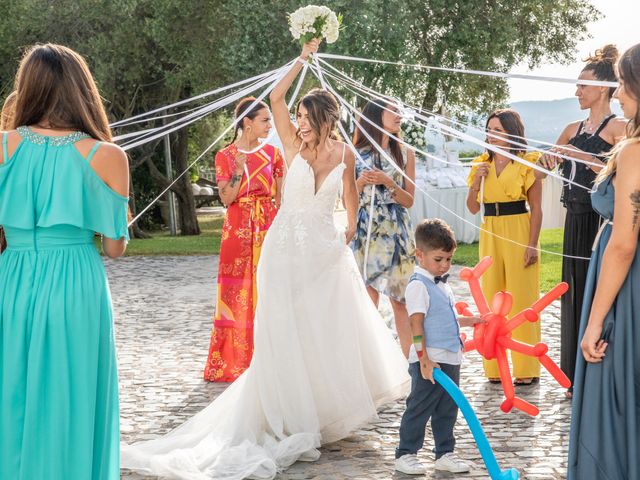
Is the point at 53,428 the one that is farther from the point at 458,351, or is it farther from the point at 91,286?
the point at 458,351

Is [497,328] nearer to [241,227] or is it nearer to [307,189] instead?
[307,189]

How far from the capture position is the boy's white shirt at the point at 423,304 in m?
4.65

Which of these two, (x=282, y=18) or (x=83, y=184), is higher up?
(x=282, y=18)

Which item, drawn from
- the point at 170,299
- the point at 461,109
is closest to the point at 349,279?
the point at 170,299

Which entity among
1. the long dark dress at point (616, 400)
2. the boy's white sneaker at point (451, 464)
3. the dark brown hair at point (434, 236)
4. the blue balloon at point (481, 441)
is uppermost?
the dark brown hair at point (434, 236)

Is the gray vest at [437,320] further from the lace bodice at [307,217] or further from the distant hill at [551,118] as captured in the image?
the distant hill at [551,118]

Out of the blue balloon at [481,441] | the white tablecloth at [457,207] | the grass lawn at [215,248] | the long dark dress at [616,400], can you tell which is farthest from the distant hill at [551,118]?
the white tablecloth at [457,207]

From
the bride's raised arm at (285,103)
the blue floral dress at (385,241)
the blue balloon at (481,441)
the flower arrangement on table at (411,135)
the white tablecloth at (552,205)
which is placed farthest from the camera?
the white tablecloth at (552,205)

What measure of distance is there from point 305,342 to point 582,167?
2.36 m

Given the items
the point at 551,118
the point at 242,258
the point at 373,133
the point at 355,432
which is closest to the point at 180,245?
the point at 242,258

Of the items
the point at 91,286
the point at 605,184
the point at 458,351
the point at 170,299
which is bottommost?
the point at 170,299

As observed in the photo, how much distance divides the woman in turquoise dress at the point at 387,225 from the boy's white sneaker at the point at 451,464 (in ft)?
6.89

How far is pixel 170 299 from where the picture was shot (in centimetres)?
1193

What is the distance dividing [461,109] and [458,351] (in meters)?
19.1
